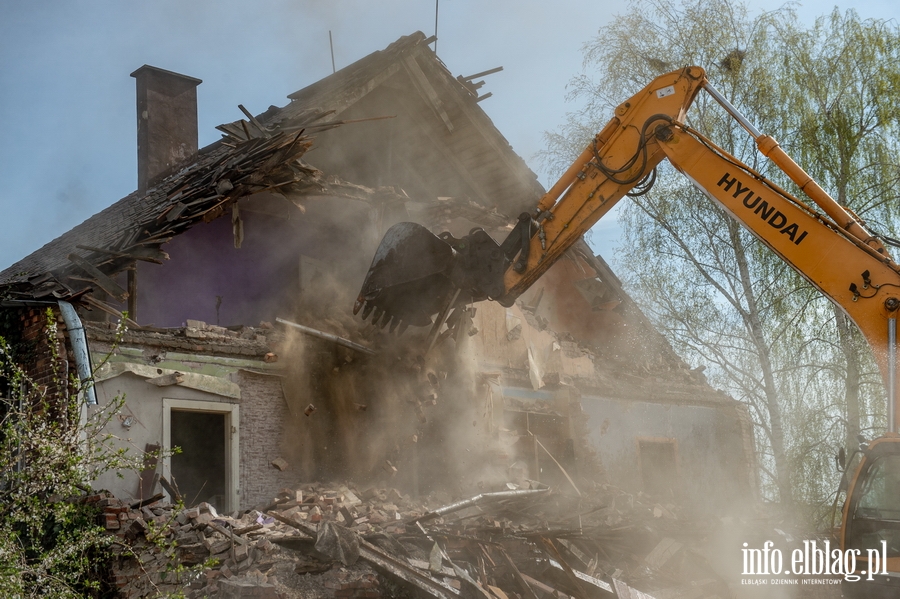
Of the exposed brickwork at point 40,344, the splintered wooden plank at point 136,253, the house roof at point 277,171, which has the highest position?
the house roof at point 277,171

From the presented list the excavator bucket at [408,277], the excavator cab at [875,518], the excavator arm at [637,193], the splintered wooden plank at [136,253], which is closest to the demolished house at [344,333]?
the splintered wooden plank at [136,253]

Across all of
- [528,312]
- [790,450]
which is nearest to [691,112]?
[528,312]

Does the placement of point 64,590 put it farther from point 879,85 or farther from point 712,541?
point 879,85

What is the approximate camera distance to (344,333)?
36.8 ft

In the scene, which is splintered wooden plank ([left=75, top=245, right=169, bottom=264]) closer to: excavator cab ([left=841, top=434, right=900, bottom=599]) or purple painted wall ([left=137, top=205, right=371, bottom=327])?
purple painted wall ([left=137, top=205, right=371, bottom=327])

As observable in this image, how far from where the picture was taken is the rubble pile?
7605 mm

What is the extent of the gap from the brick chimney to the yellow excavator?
17.7ft

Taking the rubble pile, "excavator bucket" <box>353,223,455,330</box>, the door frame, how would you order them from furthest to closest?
the door frame, "excavator bucket" <box>353,223,455,330</box>, the rubble pile

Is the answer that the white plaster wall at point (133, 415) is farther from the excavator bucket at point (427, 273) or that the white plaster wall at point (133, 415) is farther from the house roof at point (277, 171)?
the excavator bucket at point (427, 273)

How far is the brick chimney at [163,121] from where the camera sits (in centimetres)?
1308

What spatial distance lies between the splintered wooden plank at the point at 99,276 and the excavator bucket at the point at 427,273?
267 cm

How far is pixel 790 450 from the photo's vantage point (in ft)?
45.8

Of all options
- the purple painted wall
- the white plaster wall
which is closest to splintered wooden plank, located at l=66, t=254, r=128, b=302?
the white plaster wall

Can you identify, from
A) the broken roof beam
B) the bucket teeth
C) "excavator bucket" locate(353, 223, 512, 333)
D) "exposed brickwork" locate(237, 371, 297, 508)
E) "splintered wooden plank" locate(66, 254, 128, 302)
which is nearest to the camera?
"splintered wooden plank" locate(66, 254, 128, 302)
